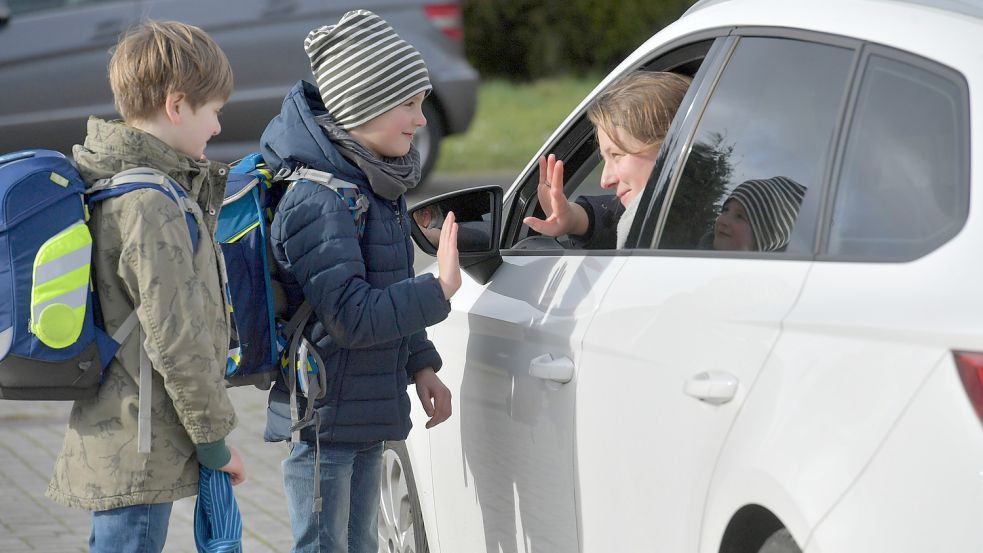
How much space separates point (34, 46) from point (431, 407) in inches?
325

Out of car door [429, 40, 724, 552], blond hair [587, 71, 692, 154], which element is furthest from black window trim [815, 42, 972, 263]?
blond hair [587, 71, 692, 154]

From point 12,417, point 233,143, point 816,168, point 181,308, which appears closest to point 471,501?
point 181,308

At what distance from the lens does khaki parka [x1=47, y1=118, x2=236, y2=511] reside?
2686mm

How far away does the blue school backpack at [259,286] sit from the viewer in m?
3.15

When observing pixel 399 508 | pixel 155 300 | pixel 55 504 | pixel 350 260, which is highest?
pixel 155 300

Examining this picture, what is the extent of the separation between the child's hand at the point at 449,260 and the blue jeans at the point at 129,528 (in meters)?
0.81

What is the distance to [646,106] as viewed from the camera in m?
3.23

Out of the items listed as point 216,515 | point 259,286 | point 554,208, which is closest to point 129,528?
point 216,515

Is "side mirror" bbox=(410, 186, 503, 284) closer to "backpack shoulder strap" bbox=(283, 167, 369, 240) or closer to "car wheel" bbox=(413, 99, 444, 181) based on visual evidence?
"backpack shoulder strap" bbox=(283, 167, 369, 240)

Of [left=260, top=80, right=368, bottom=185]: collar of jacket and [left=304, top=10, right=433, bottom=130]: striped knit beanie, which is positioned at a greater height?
Result: [left=304, top=10, right=433, bottom=130]: striped knit beanie

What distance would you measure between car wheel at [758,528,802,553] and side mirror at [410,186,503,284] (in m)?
1.36

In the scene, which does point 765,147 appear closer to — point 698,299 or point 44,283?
point 698,299

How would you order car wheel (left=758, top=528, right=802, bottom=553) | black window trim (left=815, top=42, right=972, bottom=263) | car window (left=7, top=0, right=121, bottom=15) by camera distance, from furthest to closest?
car window (left=7, top=0, right=121, bottom=15) → car wheel (left=758, top=528, right=802, bottom=553) → black window trim (left=815, top=42, right=972, bottom=263)

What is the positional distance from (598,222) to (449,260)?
1.98 ft
